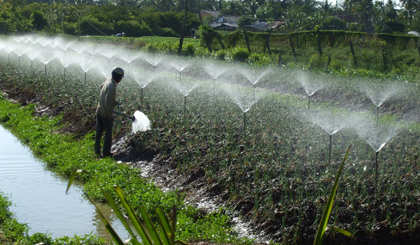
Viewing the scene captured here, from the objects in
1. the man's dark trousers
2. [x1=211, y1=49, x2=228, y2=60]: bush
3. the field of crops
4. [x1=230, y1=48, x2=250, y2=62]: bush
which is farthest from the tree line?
the man's dark trousers

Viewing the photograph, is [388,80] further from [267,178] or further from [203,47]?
[203,47]

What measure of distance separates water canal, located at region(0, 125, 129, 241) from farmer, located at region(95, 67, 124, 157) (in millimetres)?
978

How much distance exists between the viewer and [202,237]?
4.45 meters

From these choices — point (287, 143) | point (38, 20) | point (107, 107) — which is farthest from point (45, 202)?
point (38, 20)

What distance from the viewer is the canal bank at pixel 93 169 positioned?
4.72 metres

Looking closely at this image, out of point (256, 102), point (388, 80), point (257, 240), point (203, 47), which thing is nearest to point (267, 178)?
point (257, 240)

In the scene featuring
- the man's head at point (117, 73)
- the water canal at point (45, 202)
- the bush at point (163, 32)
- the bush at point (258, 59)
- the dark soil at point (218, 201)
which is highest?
the man's head at point (117, 73)

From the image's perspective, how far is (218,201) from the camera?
5.39 m

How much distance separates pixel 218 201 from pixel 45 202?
2.31m

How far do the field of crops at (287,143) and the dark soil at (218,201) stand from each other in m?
0.02

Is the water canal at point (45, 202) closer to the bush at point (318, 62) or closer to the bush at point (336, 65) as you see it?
the bush at point (336, 65)

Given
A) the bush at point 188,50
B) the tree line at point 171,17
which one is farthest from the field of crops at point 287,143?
the tree line at point 171,17

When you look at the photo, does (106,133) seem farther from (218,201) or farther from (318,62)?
(318,62)

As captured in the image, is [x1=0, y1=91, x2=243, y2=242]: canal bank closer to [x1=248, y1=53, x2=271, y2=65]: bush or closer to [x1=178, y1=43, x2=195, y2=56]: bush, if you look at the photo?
[x1=248, y1=53, x2=271, y2=65]: bush
